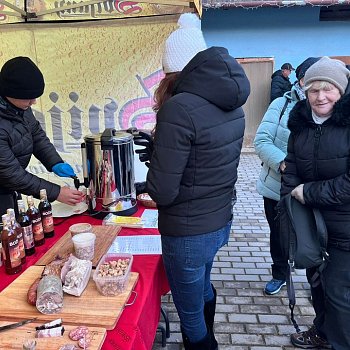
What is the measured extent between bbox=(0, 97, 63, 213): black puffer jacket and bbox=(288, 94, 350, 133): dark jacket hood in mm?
1356

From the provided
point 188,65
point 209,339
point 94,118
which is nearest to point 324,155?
point 188,65

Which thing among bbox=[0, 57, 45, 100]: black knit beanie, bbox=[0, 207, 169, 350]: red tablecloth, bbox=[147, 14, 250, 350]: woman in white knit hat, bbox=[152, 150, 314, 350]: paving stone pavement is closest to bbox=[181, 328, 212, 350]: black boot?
bbox=[147, 14, 250, 350]: woman in white knit hat

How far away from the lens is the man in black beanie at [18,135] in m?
1.96

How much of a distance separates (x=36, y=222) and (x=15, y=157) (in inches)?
18.7

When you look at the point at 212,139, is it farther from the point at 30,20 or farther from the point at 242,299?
the point at 30,20

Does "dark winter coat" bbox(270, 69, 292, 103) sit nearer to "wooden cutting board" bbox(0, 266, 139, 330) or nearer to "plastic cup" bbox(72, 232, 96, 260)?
"plastic cup" bbox(72, 232, 96, 260)

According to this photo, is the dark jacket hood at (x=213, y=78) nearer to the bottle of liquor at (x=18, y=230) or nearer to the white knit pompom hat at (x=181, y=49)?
the white knit pompom hat at (x=181, y=49)

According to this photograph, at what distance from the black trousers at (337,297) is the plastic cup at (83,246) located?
1221 mm

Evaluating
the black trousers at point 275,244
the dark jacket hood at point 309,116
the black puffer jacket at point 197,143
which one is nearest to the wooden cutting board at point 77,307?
the black puffer jacket at point 197,143

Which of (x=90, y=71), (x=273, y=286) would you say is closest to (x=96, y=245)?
(x=273, y=286)

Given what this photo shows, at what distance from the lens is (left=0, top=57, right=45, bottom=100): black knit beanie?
1954 mm

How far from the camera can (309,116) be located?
1.89m

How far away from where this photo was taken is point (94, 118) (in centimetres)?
371

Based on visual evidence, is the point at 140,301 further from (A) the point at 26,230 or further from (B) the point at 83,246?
(A) the point at 26,230
